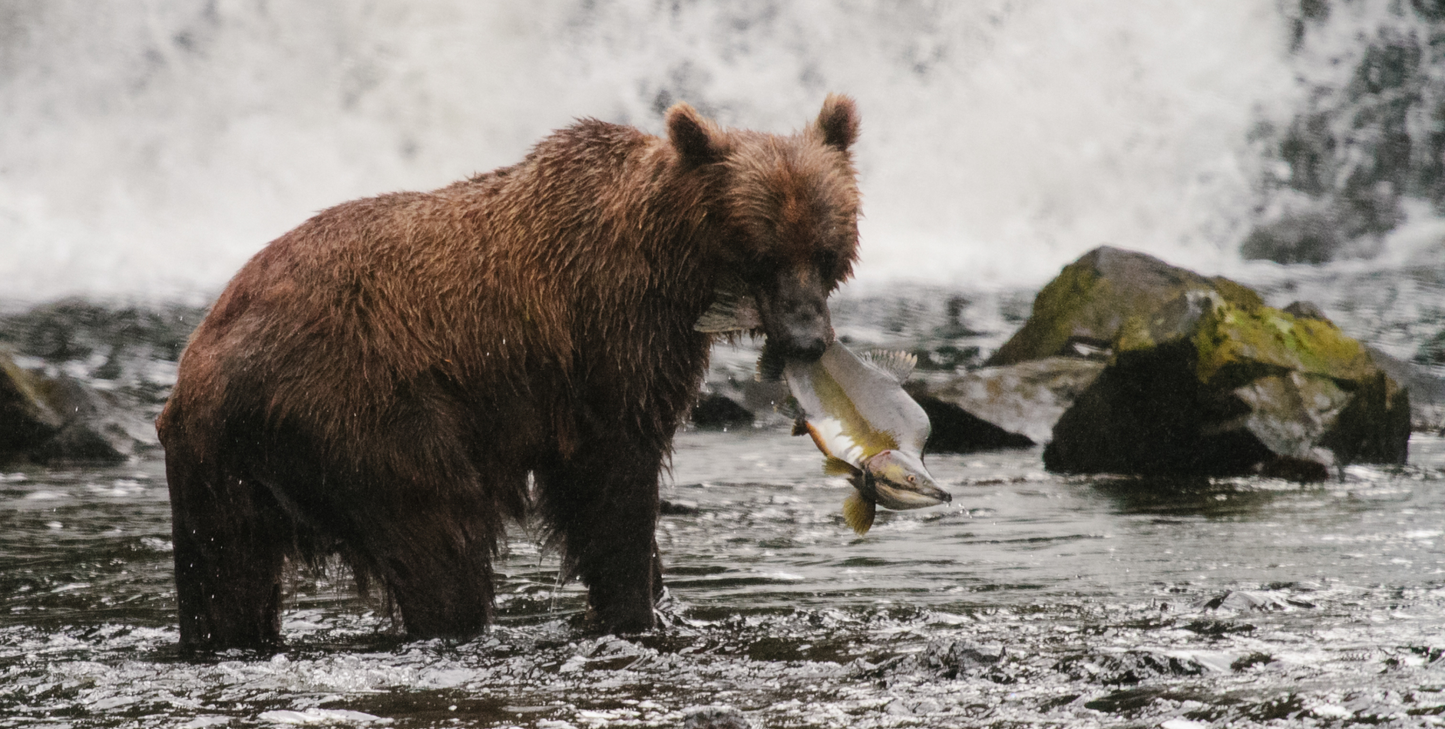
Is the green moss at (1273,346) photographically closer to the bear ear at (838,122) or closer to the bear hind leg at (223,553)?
the bear ear at (838,122)

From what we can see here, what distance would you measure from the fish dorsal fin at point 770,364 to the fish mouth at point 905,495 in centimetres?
48

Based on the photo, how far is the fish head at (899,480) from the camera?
13.3ft

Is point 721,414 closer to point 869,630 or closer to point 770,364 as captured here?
point 869,630

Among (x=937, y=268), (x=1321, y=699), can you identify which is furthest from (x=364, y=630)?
(x=937, y=268)

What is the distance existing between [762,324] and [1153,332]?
5.00 metres

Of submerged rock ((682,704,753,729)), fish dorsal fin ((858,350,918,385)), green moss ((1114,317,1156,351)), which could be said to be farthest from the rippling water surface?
green moss ((1114,317,1156,351))

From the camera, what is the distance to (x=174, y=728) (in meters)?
3.53

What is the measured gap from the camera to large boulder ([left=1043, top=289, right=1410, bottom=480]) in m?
8.38

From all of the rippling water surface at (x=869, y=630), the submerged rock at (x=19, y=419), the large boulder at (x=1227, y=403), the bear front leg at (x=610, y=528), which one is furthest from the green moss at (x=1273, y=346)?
the submerged rock at (x=19, y=419)

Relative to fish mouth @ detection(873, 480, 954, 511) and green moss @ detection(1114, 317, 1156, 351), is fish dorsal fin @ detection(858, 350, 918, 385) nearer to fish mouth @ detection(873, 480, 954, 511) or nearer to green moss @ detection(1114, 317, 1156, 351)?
fish mouth @ detection(873, 480, 954, 511)

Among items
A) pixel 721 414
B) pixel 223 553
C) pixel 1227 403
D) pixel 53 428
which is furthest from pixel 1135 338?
pixel 53 428

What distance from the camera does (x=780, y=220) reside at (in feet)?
14.2

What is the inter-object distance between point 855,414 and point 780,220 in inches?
23.5

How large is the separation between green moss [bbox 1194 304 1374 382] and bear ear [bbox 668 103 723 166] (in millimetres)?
Result: 5000
